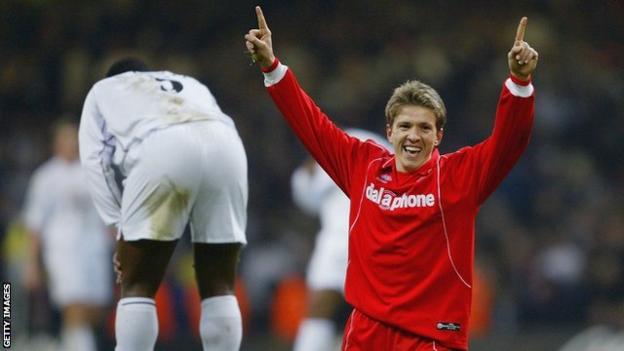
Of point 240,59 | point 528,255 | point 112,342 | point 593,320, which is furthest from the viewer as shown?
point 240,59

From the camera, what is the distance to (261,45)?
477 cm

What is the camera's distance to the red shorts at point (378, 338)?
4.57 meters

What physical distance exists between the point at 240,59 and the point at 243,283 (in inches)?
99.0

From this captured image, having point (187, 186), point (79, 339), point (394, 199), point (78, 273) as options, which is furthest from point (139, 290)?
point (78, 273)

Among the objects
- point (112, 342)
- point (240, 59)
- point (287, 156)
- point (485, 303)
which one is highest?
point (240, 59)

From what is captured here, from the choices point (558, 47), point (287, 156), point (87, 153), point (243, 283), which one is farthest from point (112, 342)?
point (558, 47)

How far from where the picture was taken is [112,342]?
10.0 m

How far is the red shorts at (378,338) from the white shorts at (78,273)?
477 centimetres

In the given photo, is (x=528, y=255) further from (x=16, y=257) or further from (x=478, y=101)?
(x=16, y=257)

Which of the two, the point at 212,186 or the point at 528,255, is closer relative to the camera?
the point at 212,186

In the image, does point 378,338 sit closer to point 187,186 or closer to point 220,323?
point 220,323

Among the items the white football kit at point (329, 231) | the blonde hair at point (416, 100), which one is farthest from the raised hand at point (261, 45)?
the white football kit at point (329, 231)

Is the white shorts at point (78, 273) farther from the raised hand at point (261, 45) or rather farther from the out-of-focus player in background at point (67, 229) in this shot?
the raised hand at point (261, 45)

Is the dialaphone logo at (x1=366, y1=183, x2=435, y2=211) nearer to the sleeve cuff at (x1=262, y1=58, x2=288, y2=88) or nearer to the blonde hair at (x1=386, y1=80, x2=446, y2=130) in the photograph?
the blonde hair at (x1=386, y1=80, x2=446, y2=130)
